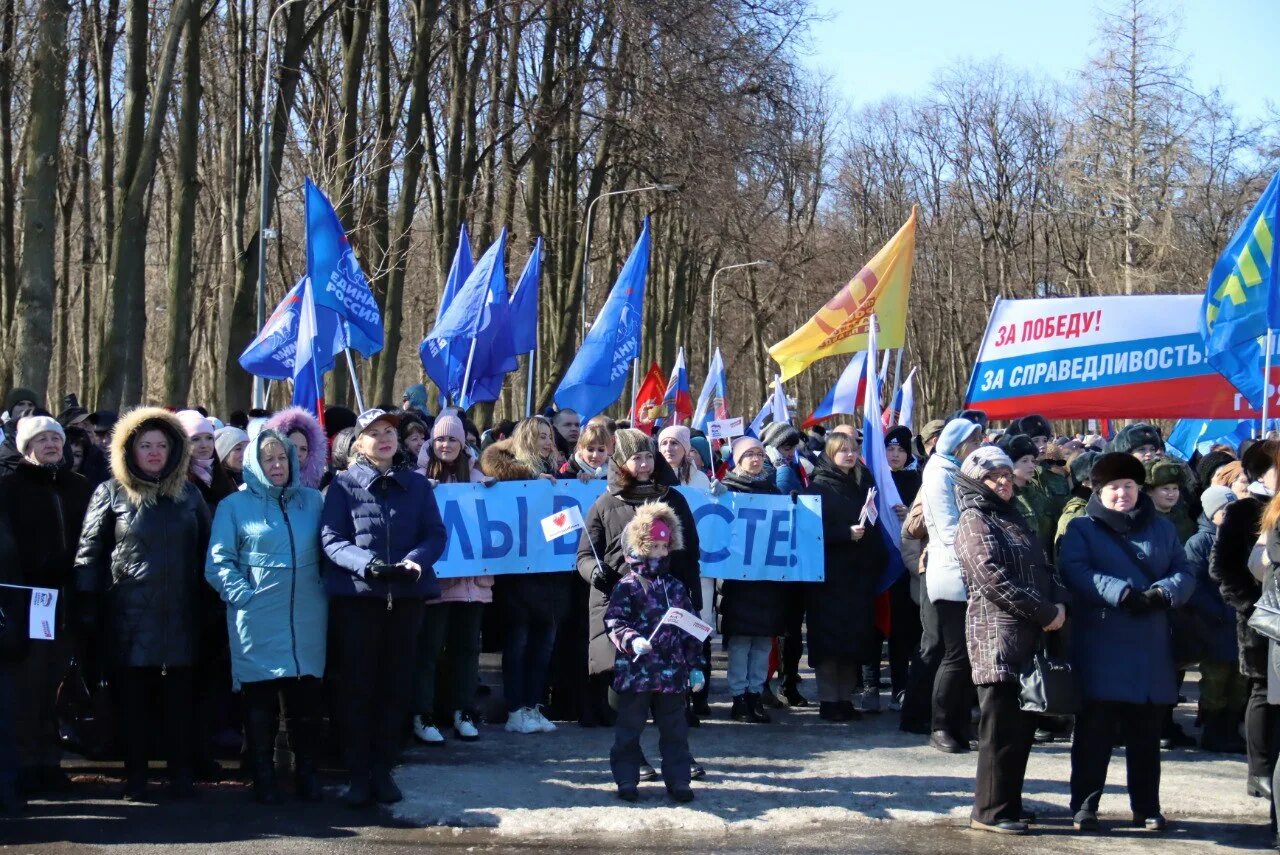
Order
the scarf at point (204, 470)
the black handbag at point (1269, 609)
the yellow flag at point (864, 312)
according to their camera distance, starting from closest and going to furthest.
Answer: the black handbag at point (1269, 609), the scarf at point (204, 470), the yellow flag at point (864, 312)

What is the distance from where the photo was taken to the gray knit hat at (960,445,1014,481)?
6969mm

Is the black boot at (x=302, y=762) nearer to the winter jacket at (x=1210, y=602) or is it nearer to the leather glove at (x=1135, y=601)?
the leather glove at (x=1135, y=601)

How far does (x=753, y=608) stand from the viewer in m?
9.81

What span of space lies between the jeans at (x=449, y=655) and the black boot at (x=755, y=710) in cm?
177

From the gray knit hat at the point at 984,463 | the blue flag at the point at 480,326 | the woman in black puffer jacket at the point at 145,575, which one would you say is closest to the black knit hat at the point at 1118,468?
the gray knit hat at the point at 984,463

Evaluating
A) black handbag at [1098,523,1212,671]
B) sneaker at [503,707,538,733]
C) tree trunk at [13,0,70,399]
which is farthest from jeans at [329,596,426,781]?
tree trunk at [13,0,70,399]

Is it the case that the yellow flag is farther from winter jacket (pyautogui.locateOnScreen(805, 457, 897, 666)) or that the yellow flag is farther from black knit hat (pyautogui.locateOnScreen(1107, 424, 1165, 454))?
winter jacket (pyautogui.locateOnScreen(805, 457, 897, 666))

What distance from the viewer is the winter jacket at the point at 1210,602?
8.30 meters

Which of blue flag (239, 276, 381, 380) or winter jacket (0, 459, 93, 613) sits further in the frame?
blue flag (239, 276, 381, 380)

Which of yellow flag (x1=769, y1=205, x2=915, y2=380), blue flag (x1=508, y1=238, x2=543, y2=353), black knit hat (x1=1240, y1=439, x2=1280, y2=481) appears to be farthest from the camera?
blue flag (x1=508, y1=238, x2=543, y2=353)

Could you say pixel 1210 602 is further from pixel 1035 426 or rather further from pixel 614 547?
pixel 1035 426

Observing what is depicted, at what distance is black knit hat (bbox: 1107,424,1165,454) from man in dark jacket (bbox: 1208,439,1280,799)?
7.88 feet

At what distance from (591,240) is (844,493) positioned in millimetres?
26641

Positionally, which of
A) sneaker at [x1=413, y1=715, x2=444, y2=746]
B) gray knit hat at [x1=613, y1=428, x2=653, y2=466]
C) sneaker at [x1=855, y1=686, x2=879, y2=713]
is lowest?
sneaker at [x1=413, y1=715, x2=444, y2=746]
